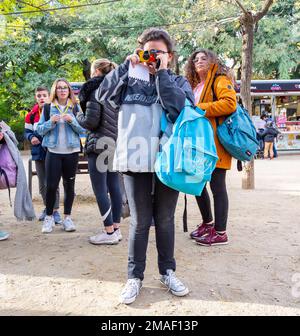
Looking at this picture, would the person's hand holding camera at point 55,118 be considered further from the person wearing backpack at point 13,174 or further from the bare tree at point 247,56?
the bare tree at point 247,56

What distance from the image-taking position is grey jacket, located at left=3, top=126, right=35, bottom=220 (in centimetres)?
432

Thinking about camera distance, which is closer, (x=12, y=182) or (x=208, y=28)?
(x=12, y=182)

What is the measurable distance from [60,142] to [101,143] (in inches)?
29.9

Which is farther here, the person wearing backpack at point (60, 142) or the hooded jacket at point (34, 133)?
the hooded jacket at point (34, 133)

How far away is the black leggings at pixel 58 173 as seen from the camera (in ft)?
14.7

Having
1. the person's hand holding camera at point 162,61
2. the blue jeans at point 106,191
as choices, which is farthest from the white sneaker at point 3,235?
the person's hand holding camera at point 162,61

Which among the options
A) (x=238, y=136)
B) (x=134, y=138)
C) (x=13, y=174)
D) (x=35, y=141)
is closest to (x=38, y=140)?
(x=35, y=141)

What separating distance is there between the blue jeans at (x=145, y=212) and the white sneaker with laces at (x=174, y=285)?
191mm

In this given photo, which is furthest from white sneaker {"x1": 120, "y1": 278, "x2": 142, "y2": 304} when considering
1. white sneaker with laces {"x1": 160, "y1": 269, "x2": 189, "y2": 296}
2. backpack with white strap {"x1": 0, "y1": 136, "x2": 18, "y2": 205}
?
backpack with white strap {"x1": 0, "y1": 136, "x2": 18, "y2": 205}

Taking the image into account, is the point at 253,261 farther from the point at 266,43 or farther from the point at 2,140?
the point at 266,43

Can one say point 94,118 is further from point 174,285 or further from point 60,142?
point 174,285
